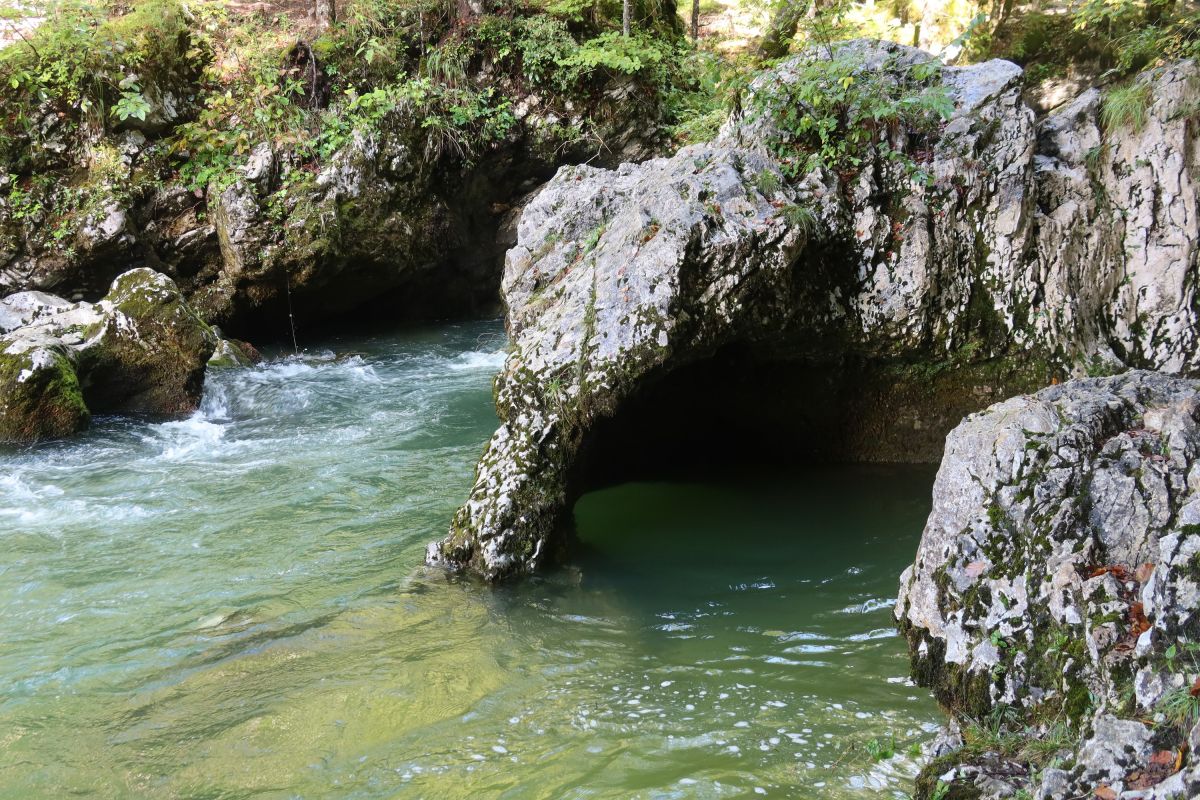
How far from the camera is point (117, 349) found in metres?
11.1

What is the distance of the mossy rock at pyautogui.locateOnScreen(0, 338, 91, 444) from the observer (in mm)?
9805

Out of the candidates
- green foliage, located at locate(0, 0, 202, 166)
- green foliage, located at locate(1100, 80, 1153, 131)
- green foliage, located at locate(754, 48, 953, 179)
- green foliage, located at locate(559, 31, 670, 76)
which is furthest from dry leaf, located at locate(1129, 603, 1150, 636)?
green foliage, located at locate(0, 0, 202, 166)

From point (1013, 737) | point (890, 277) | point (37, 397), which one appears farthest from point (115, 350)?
point (1013, 737)

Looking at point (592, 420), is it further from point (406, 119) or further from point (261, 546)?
point (406, 119)

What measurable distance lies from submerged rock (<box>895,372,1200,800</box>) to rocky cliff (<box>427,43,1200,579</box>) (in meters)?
2.50

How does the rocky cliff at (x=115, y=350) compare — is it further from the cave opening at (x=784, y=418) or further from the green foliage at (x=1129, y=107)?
the green foliage at (x=1129, y=107)

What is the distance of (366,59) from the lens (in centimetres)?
1504

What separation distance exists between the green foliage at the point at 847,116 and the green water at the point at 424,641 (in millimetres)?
2860

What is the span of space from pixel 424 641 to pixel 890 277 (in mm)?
4810

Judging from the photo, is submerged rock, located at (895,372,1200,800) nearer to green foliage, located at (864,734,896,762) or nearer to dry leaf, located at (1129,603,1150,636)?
dry leaf, located at (1129,603,1150,636)

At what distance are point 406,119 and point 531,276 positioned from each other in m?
8.56

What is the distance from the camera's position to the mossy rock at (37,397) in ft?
32.2

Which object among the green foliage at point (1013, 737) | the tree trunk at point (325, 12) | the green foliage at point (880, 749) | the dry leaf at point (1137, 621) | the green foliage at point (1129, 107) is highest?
the tree trunk at point (325, 12)

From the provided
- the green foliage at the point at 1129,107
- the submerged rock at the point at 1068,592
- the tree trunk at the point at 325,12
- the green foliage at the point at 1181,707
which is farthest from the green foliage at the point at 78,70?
the green foliage at the point at 1181,707
